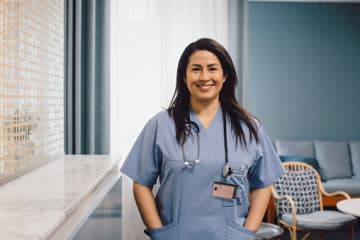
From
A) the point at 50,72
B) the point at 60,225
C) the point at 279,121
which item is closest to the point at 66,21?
the point at 50,72

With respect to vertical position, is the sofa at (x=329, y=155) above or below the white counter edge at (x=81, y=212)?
below

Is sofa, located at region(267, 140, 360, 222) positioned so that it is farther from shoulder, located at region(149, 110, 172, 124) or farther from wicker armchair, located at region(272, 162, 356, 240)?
shoulder, located at region(149, 110, 172, 124)

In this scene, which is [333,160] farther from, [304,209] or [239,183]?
[239,183]

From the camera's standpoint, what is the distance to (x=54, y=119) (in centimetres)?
219

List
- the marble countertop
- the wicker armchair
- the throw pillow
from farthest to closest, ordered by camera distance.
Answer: the throw pillow < the wicker armchair < the marble countertop

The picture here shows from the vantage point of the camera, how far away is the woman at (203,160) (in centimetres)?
159

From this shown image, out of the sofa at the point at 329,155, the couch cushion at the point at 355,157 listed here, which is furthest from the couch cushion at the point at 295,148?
the couch cushion at the point at 355,157

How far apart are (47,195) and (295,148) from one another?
3.77 m

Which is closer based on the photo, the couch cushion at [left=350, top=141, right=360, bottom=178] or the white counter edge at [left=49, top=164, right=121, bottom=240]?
the white counter edge at [left=49, top=164, right=121, bottom=240]

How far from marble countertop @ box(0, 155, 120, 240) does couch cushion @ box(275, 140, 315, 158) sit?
3000mm

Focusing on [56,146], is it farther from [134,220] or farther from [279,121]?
[279,121]

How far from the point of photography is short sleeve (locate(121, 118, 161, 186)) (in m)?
1.65

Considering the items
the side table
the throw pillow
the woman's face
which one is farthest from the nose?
Result: the throw pillow

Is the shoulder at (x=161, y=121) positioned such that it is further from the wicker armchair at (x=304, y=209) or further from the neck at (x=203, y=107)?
the wicker armchair at (x=304, y=209)
